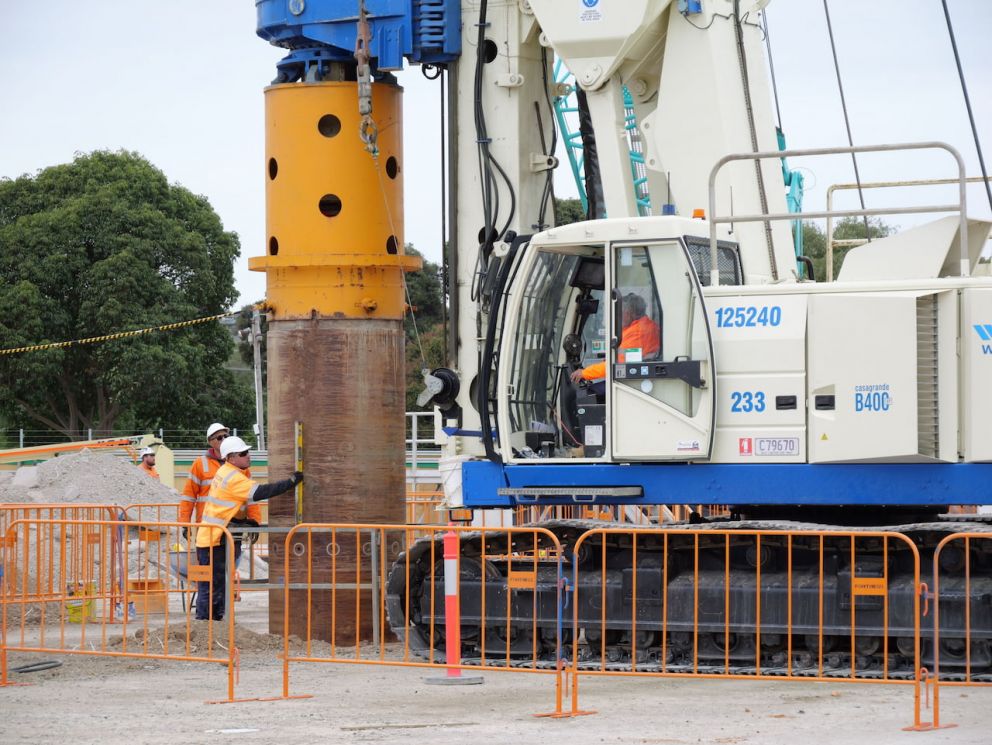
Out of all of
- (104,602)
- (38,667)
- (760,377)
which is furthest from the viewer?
(104,602)

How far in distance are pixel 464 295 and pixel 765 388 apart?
124 inches

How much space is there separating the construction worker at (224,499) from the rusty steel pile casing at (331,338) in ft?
0.90

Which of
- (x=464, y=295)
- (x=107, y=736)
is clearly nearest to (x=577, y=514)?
(x=464, y=295)

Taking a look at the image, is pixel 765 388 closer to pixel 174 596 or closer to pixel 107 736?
pixel 107 736

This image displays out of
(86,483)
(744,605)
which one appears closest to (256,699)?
(744,605)

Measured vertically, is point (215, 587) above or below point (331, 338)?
below

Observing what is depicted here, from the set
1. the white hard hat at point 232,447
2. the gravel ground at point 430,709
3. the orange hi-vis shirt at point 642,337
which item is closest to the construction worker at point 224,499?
the white hard hat at point 232,447

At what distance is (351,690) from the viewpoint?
467 inches

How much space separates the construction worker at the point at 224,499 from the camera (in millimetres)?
14258

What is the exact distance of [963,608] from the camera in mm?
12242

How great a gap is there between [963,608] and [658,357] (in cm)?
284

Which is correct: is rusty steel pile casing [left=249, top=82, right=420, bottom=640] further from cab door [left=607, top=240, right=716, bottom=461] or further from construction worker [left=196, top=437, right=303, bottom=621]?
cab door [left=607, top=240, right=716, bottom=461]

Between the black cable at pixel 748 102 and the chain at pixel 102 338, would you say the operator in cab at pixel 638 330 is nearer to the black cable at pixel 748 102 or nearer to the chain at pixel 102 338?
the black cable at pixel 748 102

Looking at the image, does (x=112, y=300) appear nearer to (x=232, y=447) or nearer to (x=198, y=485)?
(x=198, y=485)
